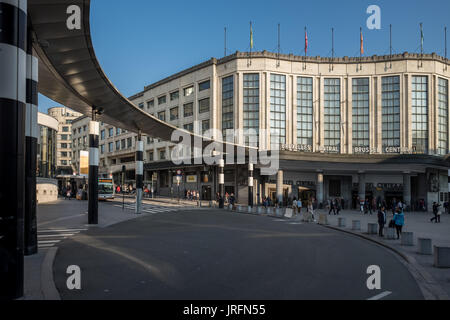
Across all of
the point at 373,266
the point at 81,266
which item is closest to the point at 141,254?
the point at 81,266

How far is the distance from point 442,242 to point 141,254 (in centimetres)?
1321

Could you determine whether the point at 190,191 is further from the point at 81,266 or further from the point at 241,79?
the point at 81,266

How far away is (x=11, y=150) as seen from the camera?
19.9 feet

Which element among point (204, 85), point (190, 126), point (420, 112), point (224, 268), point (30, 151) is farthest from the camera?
point (190, 126)

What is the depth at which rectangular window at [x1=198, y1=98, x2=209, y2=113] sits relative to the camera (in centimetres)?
5088

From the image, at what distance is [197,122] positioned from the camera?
52094 mm

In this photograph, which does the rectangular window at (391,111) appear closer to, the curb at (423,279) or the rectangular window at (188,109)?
the rectangular window at (188,109)

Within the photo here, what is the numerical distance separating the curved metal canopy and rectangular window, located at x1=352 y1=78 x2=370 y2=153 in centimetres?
3393

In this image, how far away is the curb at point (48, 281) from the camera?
619cm

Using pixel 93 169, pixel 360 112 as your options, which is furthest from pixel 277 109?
pixel 93 169

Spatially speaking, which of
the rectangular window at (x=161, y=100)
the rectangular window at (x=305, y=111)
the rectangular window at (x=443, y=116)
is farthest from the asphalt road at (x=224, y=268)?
the rectangular window at (x=161, y=100)

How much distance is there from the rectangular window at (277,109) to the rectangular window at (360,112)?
10.2 metres

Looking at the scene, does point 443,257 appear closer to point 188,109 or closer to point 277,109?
point 277,109

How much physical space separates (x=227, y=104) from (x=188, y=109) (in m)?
9.57
